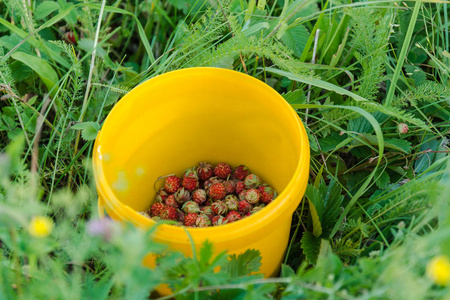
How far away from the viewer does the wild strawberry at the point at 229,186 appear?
3.70 ft

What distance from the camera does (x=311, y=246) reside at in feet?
3.18

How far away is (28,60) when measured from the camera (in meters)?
1.13

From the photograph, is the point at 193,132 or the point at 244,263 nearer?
the point at 244,263

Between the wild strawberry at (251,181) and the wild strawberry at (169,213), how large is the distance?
0.58 feet

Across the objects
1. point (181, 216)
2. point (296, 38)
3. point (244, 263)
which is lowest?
point (181, 216)

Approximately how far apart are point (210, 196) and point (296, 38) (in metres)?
0.46

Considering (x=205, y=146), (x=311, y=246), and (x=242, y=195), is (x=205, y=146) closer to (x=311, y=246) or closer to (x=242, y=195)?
(x=242, y=195)

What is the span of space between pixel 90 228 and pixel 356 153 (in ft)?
2.15

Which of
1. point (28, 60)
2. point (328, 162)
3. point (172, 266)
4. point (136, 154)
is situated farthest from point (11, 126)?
point (328, 162)

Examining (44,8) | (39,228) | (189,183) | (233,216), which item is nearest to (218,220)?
(233,216)

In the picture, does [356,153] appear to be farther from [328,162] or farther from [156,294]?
[156,294]

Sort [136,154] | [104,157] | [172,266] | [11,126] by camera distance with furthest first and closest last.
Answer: [11,126] → [136,154] → [104,157] → [172,266]

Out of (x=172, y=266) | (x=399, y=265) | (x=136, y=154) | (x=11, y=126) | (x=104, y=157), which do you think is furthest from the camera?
(x=11, y=126)

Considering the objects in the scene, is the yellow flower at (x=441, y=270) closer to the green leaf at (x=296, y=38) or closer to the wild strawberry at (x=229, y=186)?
the wild strawberry at (x=229, y=186)
